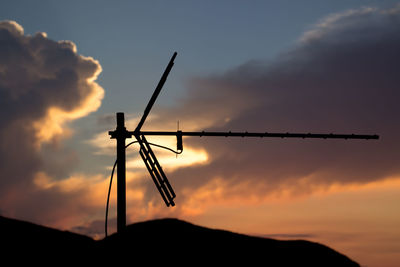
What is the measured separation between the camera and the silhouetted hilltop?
28.2m

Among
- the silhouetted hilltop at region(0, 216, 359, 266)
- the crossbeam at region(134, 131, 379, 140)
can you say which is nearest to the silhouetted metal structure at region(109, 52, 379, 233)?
the crossbeam at region(134, 131, 379, 140)

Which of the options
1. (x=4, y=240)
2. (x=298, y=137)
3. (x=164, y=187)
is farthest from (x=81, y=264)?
(x=298, y=137)

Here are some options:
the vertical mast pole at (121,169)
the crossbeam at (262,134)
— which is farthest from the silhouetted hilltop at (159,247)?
the crossbeam at (262,134)

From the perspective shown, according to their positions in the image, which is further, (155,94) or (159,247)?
(159,247)

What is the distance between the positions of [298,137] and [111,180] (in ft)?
30.4

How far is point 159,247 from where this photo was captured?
29016mm

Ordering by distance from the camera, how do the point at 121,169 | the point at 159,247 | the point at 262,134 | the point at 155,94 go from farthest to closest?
the point at 159,247 → the point at 262,134 → the point at 155,94 → the point at 121,169

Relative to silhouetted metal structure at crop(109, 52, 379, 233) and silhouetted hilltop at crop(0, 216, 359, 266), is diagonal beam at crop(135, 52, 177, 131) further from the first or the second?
silhouetted hilltop at crop(0, 216, 359, 266)

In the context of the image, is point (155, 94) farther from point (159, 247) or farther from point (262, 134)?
point (159, 247)

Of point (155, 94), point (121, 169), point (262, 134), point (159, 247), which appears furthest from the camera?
point (159, 247)

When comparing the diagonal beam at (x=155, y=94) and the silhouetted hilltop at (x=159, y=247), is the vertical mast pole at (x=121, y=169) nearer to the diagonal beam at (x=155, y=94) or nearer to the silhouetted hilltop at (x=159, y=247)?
the diagonal beam at (x=155, y=94)

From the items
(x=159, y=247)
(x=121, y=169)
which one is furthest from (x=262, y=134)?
(x=159, y=247)

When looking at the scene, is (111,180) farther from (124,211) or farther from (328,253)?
(328,253)

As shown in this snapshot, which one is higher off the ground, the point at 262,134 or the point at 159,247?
the point at 262,134
